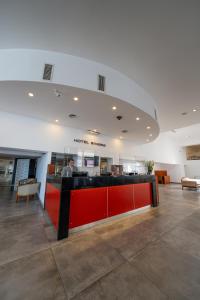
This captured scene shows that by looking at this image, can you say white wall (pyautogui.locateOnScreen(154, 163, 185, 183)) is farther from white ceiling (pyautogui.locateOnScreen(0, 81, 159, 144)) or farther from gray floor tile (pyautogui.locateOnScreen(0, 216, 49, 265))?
gray floor tile (pyautogui.locateOnScreen(0, 216, 49, 265))

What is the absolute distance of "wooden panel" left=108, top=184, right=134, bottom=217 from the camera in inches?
138

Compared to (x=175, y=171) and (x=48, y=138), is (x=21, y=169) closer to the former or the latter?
(x=48, y=138)

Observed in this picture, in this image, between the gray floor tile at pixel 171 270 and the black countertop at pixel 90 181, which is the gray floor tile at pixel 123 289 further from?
the black countertop at pixel 90 181

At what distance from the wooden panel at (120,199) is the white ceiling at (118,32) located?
140 inches

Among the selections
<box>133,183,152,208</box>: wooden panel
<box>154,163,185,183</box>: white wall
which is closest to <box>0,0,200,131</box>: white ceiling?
<box>133,183,152,208</box>: wooden panel

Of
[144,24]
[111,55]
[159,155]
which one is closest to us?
[144,24]

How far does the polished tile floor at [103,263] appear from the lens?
57.4 inches

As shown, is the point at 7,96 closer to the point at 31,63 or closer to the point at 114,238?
the point at 31,63

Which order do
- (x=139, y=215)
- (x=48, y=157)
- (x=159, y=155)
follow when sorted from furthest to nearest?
1. (x=159, y=155)
2. (x=48, y=157)
3. (x=139, y=215)

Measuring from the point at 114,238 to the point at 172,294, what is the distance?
1.35m

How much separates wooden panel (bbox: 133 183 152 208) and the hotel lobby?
0.06 meters

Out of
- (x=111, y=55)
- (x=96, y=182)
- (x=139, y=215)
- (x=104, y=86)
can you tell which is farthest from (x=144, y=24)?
(x=139, y=215)

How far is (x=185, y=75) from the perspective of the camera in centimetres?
362

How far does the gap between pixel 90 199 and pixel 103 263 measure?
4.35 ft
